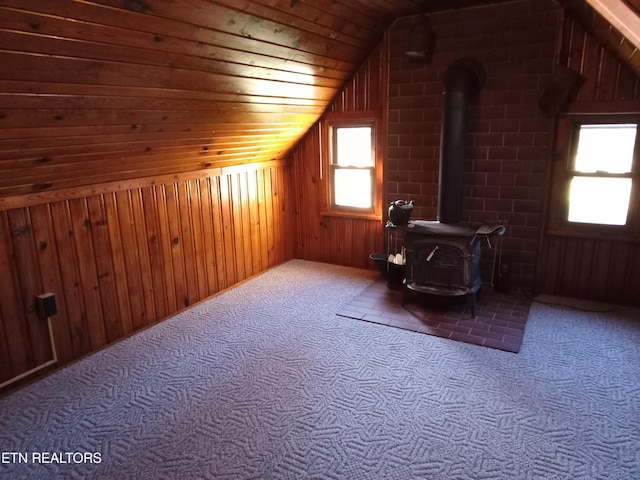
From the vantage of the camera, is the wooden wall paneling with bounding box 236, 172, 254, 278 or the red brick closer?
the red brick

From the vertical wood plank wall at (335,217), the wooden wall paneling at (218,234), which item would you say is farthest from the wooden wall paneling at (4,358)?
the vertical wood plank wall at (335,217)

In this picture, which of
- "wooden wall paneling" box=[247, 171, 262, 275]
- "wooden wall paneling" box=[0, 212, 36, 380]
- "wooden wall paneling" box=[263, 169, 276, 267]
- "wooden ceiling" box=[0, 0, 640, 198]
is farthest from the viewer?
"wooden wall paneling" box=[263, 169, 276, 267]

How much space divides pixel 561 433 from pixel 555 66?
2.78 meters

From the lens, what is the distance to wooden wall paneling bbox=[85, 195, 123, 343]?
3118 mm

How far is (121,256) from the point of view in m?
3.34

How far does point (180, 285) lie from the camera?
3887 millimetres

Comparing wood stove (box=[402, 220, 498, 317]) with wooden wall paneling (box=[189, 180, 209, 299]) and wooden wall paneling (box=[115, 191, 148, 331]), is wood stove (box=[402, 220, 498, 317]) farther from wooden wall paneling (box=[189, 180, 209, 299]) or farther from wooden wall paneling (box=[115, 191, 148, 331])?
wooden wall paneling (box=[115, 191, 148, 331])

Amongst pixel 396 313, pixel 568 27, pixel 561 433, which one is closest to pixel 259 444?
pixel 561 433

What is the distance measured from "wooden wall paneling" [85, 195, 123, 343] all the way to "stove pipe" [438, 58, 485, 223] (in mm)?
2688

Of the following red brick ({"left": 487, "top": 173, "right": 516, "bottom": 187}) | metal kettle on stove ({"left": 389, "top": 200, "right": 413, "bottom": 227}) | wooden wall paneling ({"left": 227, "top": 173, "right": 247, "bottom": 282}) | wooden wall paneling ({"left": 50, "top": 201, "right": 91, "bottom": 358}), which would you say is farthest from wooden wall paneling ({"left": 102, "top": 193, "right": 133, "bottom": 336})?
red brick ({"left": 487, "top": 173, "right": 516, "bottom": 187})

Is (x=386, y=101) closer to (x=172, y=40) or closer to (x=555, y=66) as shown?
(x=555, y=66)

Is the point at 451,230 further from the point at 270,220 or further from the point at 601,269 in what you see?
the point at 270,220

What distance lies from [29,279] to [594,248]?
4331 mm

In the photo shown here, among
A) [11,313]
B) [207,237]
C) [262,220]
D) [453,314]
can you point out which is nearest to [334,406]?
[453,314]
